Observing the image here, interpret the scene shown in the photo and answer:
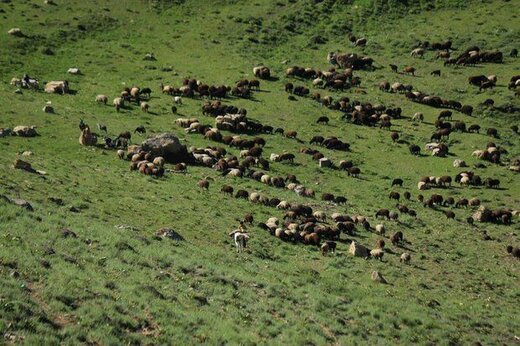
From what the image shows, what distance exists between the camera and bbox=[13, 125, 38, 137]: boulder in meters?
43.7

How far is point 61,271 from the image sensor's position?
19.3 m

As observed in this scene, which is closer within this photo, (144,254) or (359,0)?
(144,254)

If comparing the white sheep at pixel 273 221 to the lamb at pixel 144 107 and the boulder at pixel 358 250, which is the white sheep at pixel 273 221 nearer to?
the boulder at pixel 358 250

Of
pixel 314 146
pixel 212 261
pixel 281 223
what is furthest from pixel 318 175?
pixel 212 261

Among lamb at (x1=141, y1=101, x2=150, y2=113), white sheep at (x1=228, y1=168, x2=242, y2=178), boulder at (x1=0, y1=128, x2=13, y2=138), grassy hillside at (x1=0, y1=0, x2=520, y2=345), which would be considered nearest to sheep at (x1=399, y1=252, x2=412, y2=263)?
grassy hillside at (x1=0, y1=0, x2=520, y2=345)

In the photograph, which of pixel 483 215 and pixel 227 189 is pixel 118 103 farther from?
pixel 483 215

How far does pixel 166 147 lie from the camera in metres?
44.2

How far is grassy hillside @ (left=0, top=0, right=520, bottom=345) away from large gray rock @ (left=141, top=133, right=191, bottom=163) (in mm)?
2286

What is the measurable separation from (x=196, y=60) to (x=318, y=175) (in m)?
30.3

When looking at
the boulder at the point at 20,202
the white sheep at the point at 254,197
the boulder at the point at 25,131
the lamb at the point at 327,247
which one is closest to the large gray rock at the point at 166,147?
the boulder at the point at 25,131

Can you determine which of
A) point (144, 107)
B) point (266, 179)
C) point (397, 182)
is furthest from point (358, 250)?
point (144, 107)

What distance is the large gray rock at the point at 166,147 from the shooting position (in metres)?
44.1

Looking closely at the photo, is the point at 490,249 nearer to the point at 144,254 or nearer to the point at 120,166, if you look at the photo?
the point at 144,254

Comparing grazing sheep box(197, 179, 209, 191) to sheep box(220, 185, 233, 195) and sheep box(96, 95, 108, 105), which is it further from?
sheep box(96, 95, 108, 105)
